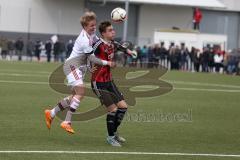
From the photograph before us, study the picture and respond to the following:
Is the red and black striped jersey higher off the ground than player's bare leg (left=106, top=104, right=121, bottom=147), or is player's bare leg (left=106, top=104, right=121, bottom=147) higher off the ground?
the red and black striped jersey

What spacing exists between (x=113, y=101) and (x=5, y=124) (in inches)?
102

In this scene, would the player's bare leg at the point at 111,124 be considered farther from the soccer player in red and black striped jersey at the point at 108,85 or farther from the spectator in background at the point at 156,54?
the spectator in background at the point at 156,54

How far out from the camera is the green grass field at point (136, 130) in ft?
35.4

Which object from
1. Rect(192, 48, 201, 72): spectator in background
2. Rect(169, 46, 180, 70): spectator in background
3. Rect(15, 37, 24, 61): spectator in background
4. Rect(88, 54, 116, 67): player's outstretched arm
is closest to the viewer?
Rect(88, 54, 116, 67): player's outstretched arm

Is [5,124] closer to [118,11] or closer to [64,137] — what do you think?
[64,137]

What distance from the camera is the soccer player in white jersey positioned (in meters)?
11.7

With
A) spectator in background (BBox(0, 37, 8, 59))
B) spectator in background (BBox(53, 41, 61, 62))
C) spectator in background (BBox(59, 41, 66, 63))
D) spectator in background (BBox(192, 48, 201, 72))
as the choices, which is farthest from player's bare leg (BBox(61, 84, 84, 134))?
spectator in background (BBox(59, 41, 66, 63))

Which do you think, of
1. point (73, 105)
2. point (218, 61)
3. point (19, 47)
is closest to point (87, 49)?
point (73, 105)

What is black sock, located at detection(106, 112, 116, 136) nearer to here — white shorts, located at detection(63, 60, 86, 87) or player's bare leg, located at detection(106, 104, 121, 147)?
player's bare leg, located at detection(106, 104, 121, 147)

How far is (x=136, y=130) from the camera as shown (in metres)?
13.7

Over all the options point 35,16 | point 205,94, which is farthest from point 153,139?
point 35,16

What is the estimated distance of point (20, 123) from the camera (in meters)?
13.8

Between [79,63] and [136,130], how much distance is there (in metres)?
2.12

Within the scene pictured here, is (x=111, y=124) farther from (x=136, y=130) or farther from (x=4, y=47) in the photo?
(x=4, y=47)
